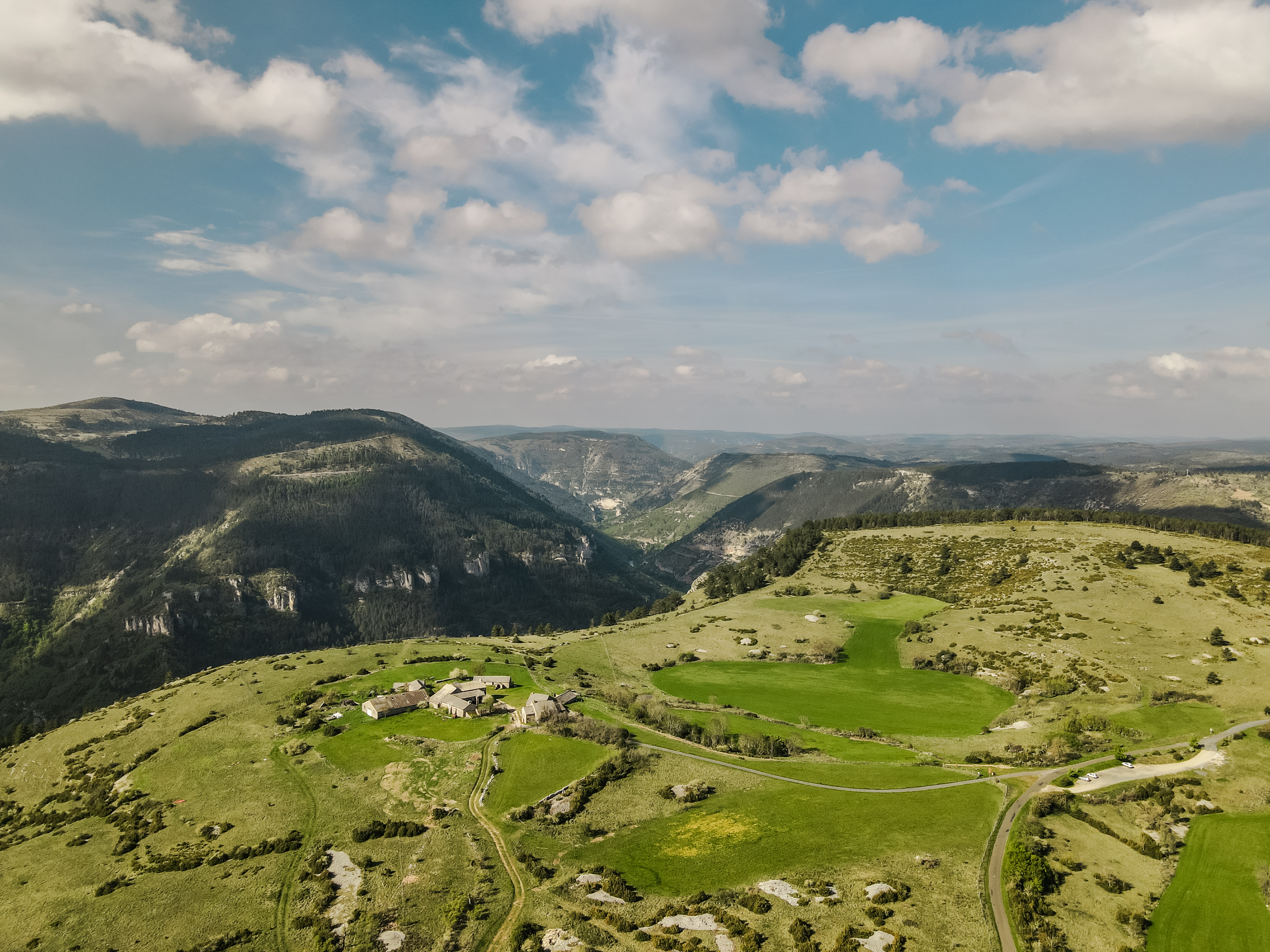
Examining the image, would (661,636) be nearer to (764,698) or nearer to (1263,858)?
(764,698)

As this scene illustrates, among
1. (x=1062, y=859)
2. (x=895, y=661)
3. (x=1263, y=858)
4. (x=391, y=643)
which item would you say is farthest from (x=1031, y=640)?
(x=391, y=643)

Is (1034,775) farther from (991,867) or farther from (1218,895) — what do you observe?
(991,867)

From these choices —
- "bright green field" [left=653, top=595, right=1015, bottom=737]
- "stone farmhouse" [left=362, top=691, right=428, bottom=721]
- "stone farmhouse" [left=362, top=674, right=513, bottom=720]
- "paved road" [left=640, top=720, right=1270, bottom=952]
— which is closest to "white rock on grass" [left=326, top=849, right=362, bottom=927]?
"stone farmhouse" [left=362, top=674, right=513, bottom=720]

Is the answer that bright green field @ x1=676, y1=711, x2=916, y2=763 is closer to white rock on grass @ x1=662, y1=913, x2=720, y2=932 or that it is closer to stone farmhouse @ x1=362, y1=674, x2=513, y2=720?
stone farmhouse @ x1=362, y1=674, x2=513, y2=720

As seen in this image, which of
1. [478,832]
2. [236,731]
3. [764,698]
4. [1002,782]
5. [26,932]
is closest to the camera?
[26,932]

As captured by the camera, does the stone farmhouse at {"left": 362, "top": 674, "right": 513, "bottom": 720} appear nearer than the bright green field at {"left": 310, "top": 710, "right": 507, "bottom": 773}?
No

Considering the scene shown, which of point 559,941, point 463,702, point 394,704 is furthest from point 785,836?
point 394,704
